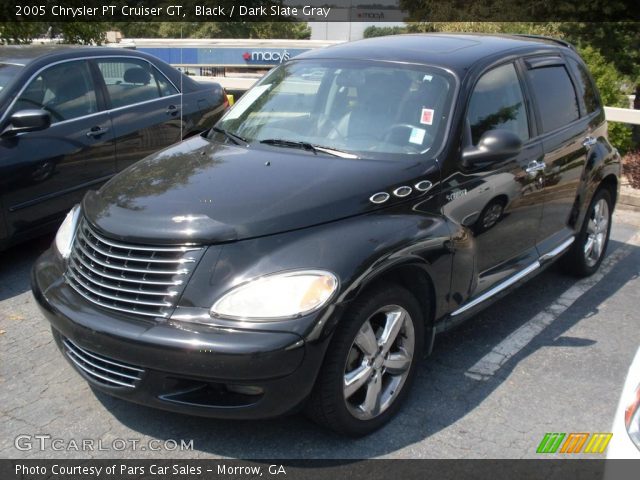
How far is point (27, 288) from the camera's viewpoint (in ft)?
17.0

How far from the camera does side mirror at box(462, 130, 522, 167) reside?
378 centimetres

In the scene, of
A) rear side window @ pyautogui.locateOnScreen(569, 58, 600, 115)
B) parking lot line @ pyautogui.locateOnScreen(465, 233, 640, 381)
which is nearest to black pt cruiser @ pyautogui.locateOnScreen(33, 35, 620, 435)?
parking lot line @ pyautogui.locateOnScreen(465, 233, 640, 381)

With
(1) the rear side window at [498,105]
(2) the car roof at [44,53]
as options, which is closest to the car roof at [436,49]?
(1) the rear side window at [498,105]

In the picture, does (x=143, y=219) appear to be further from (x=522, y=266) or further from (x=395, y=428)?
(x=522, y=266)

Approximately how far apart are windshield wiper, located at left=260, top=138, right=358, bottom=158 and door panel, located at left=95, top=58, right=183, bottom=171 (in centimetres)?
262

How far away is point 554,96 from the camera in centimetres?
493

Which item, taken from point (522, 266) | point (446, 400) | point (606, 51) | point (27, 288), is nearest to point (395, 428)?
point (446, 400)

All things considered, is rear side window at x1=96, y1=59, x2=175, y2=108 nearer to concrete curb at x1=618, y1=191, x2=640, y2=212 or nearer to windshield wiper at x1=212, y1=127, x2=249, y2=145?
windshield wiper at x1=212, y1=127, x2=249, y2=145

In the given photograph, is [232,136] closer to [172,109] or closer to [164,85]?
[172,109]

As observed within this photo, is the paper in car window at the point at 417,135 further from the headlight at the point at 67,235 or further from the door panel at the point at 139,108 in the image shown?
the door panel at the point at 139,108

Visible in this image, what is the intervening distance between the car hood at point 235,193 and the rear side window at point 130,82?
2.71 metres

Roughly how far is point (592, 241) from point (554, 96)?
139 cm

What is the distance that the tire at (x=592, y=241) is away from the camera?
215 inches

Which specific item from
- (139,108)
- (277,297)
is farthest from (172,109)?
(277,297)
